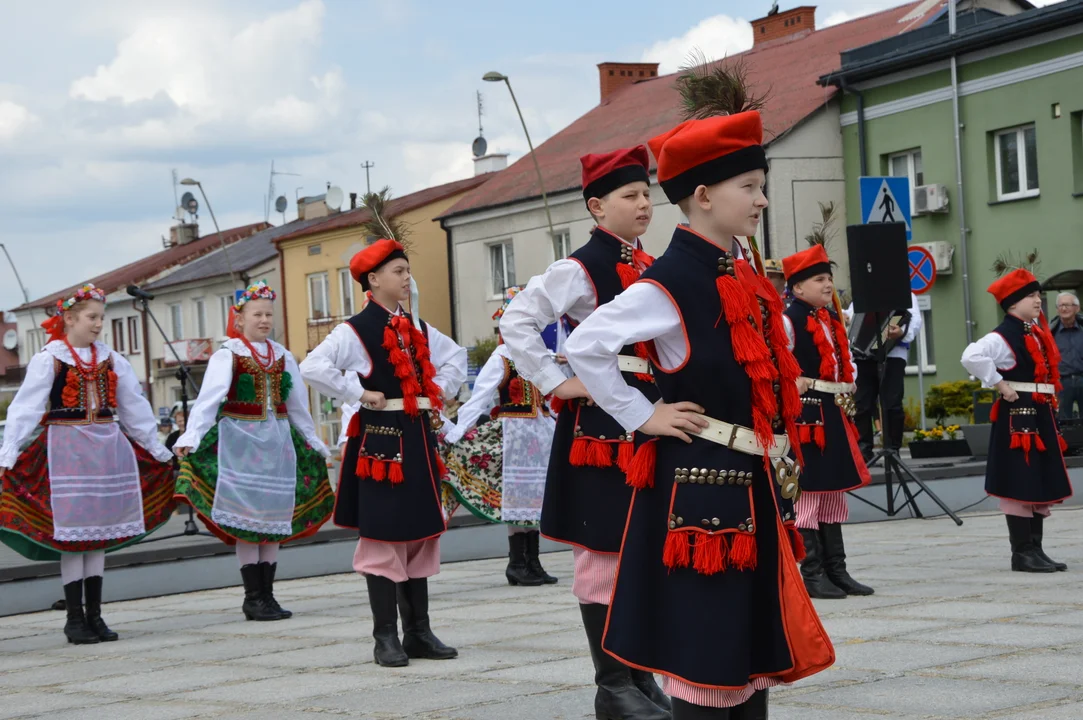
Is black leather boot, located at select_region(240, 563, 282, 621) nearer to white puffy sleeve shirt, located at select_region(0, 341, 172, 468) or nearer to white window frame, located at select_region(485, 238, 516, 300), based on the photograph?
white puffy sleeve shirt, located at select_region(0, 341, 172, 468)

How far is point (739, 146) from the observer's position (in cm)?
427

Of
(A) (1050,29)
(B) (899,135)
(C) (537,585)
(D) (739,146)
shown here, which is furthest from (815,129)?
(D) (739,146)

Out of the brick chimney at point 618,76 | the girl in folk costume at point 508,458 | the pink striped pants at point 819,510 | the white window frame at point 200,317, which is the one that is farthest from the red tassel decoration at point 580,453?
the white window frame at point 200,317

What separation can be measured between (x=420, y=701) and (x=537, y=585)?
423 centimetres

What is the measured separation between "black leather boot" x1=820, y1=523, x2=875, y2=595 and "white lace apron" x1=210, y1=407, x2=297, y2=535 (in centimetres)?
336

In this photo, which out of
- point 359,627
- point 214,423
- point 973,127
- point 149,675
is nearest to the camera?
point 149,675

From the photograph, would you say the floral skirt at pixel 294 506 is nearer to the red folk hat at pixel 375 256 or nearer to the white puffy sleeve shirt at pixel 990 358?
the red folk hat at pixel 375 256

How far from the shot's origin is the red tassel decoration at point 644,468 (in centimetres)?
427

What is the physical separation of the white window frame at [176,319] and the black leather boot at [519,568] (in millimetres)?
53589

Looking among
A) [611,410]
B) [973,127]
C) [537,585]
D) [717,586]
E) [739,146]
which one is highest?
[973,127]

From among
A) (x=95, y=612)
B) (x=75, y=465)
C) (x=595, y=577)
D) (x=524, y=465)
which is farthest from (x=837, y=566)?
(x=75, y=465)

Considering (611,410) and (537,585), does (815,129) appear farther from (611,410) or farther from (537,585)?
(611,410)

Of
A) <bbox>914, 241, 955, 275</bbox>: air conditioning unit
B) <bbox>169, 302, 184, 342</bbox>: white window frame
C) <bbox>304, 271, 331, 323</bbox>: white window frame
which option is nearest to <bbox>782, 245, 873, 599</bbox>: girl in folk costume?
<bbox>914, 241, 955, 275</bbox>: air conditioning unit

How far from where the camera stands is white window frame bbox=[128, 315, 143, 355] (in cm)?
6512
